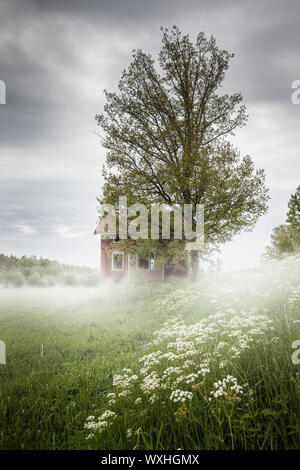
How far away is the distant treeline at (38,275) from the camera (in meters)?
45.5

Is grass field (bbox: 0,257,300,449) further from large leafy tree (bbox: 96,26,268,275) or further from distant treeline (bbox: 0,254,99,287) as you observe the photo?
distant treeline (bbox: 0,254,99,287)

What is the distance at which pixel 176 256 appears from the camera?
47.3ft

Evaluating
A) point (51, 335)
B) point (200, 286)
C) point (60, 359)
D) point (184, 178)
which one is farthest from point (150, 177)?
point (60, 359)

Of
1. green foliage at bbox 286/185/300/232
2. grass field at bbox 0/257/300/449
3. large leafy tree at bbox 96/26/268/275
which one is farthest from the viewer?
green foliage at bbox 286/185/300/232

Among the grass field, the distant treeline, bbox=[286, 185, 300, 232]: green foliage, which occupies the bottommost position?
the distant treeline

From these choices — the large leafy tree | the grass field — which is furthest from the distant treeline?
the grass field

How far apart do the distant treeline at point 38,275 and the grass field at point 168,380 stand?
1341 inches

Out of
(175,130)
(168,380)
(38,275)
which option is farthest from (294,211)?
(38,275)

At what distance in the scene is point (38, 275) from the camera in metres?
49.8

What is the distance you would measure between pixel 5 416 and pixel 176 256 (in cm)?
1135

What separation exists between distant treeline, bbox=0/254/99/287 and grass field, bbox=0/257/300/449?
112ft

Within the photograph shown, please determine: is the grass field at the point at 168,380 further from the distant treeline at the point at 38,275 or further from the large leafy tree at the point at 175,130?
the distant treeline at the point at 38,275

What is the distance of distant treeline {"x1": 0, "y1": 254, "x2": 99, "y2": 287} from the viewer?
45.5 metres
